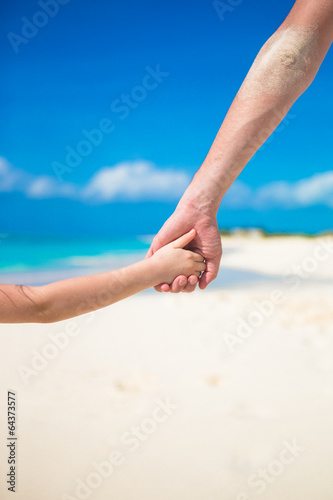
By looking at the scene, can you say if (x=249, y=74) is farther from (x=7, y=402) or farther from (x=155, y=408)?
(x=7, y=402)

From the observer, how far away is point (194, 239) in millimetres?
1491

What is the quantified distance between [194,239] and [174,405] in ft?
2.51

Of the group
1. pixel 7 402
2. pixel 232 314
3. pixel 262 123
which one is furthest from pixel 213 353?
pixel 262 123

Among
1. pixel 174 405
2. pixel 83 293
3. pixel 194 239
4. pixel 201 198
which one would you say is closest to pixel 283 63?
pixel 201 198

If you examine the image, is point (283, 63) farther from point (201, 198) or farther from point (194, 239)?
point (194, 239)

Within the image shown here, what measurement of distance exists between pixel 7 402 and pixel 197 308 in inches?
66.6

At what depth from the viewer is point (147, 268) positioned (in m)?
1.35

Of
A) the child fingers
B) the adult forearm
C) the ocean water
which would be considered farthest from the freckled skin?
the ocean water

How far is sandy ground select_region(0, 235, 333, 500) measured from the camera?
1471mm

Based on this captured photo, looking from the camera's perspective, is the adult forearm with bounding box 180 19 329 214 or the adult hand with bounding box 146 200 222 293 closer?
the adult forearm with bounding box 180 19 329 214

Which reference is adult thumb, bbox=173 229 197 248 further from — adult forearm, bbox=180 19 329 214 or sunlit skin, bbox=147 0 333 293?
adult forearm, bbox=180 19 329 214

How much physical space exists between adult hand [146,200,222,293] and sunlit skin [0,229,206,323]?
4.2 inches

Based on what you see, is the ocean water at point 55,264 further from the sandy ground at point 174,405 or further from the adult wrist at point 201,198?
the adult wrist at point 201,198

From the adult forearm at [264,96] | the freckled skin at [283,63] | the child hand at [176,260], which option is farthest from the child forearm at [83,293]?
the freckled skin at [283,63]
